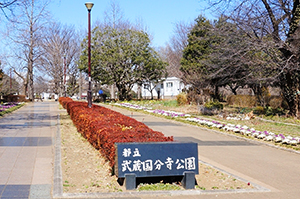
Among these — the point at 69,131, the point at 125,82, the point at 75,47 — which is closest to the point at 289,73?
the point at 69,131

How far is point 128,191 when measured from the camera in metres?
6.05

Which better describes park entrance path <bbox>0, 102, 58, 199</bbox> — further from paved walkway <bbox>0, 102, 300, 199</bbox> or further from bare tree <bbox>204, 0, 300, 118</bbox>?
bare tree <bbox>204, 0, 300, 118</bbox>

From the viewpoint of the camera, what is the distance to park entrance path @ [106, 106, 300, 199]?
647 cm

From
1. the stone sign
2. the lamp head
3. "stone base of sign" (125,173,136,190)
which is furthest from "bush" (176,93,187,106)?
"stone base of sign" (125,173,136,190)

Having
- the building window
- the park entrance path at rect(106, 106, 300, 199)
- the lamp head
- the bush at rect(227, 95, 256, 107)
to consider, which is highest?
the lamp head

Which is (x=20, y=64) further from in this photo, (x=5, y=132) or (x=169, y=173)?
(x=169, y=173)

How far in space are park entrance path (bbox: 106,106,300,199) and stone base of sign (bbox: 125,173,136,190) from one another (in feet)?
2.50

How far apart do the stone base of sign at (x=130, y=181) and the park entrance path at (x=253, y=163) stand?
76 centimetres

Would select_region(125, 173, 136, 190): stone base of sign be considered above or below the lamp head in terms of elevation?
below

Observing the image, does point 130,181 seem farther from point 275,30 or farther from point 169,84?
point 169,84

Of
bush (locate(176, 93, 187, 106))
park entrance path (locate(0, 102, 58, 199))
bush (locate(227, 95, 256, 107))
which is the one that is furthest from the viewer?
bush (locate(227, 95, 256, 107))

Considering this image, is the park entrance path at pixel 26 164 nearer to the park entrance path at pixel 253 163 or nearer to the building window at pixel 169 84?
the park entrance path at pixel 253 163

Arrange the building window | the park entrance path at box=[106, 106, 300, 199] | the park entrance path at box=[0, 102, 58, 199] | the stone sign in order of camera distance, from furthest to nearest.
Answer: the building window → the park entrance path at box=[106, 106, 300, 199] → the stone sign → the park entrance path at box=[0, 102, 58, 199]

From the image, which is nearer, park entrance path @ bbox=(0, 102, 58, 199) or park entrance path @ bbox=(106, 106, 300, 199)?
park entrance path @ bbox=(0, 102, 58, 199)
